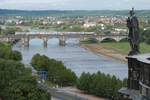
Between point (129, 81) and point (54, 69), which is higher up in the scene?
point (129, 81)

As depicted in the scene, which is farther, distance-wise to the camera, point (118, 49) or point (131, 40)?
point (118, 49)

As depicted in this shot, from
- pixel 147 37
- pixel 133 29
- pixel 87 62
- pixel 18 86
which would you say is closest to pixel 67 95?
pixel 18 86

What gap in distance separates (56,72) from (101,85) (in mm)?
14982

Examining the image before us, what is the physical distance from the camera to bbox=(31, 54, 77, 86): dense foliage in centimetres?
5912

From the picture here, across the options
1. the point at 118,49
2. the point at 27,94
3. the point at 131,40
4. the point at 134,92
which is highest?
the point at 131,40

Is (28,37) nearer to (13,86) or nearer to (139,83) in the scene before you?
(13,86)

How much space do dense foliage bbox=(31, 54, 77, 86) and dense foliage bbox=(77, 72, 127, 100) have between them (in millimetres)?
5563

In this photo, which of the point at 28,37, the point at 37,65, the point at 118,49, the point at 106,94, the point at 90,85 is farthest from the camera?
the point at 28,37

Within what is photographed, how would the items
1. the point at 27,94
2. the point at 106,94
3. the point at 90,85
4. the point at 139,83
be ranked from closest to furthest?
the point at 139,83 < the point at 27,94 < the point at 106,94 < the point at 90,85

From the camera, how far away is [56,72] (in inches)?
2421

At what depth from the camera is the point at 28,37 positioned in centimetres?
15112

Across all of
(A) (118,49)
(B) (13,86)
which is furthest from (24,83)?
(A) (118,49)

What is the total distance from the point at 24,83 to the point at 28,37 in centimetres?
11400

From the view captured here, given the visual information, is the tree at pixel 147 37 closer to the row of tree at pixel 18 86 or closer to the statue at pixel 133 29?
the row of tree at pixel 18 86
